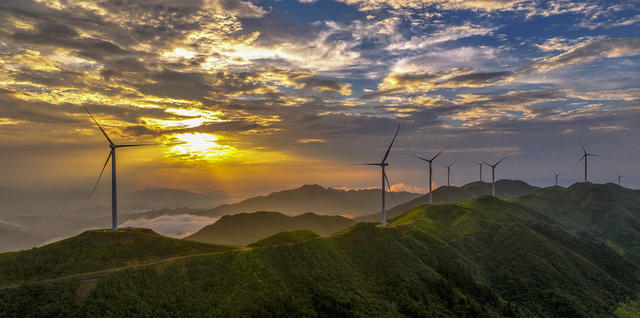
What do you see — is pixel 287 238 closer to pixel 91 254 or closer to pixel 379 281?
pixel 379 281

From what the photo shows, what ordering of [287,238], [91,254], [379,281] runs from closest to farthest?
[91,254] < [379,281] < [287,238]

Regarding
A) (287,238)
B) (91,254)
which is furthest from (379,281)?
(91,254)

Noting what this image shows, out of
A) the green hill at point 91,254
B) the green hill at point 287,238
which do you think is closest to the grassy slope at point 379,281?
the green hill at point 287,238

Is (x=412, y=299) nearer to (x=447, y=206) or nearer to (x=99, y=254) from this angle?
(x=99, y=254)

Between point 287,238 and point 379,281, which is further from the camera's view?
point 287,238

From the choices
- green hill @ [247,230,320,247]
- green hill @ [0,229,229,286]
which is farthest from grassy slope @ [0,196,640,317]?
green hill @ [0,229,229,286]

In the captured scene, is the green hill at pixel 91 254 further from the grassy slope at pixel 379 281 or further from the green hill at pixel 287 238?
the green hill at pixel 287 238

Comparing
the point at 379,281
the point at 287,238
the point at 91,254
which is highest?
the point at 91,254

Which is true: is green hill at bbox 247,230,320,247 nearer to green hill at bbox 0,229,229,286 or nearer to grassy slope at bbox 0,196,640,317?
grassy slope at bbox 0,196,640,317
